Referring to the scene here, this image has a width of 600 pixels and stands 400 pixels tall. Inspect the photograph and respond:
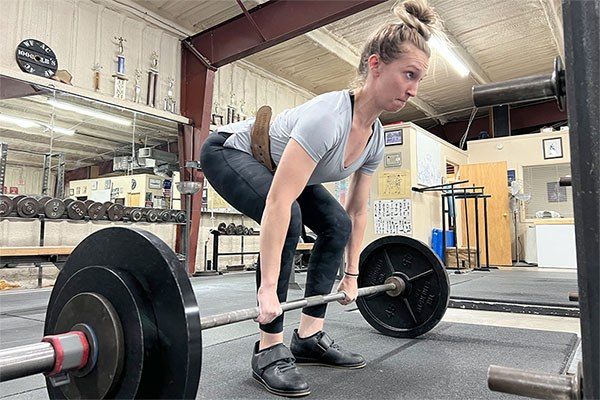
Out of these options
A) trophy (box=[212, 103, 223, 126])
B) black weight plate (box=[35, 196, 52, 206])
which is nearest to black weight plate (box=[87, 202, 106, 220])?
black weight plate (box=[35, 196, 52, 206])

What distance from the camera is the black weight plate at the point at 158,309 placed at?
2.12 feet

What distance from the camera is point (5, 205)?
3.47m

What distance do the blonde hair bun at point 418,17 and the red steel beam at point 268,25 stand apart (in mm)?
3116

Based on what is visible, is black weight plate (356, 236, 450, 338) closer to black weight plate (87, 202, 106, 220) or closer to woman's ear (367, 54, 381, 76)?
woman's ear (367, 54, 381, 76)

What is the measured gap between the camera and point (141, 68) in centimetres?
498

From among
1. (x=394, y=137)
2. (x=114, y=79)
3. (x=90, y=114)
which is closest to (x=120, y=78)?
(x=114, y=79)

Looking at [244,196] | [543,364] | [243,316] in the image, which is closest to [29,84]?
[244,196]

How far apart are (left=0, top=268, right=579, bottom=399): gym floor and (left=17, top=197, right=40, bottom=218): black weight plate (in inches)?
53.1

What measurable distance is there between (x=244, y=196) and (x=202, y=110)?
168 inches

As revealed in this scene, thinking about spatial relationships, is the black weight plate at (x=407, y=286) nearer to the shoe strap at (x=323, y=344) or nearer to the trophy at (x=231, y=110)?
the shoe strap at (x=323, y=344)

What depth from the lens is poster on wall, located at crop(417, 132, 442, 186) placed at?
568 cm

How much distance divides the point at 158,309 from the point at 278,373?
0.53 m

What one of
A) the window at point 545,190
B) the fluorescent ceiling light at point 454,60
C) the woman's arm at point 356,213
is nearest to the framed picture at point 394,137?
the fluorescent ceiling light at point 454,60

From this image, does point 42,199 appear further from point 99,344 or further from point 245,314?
point 99,344
